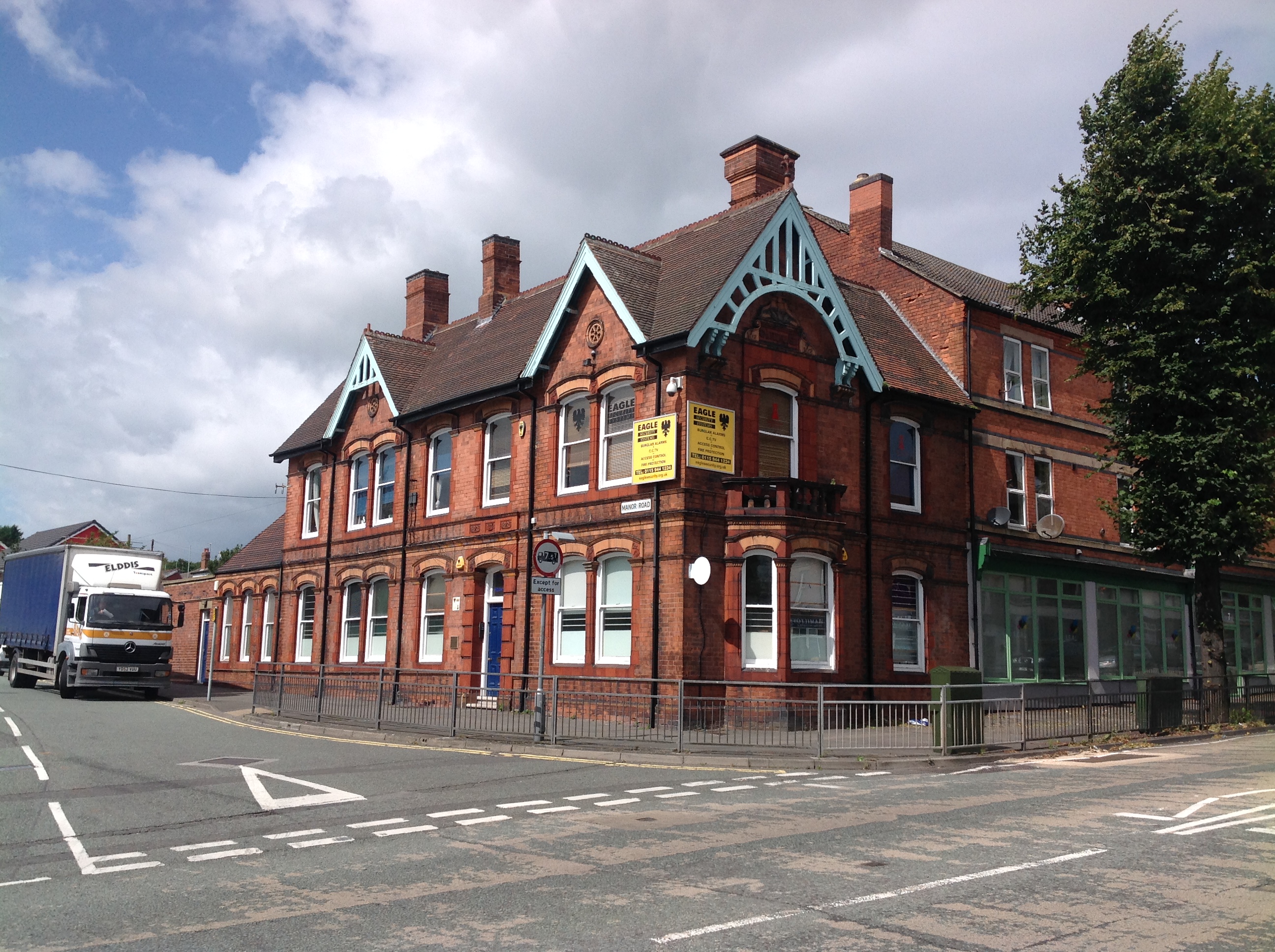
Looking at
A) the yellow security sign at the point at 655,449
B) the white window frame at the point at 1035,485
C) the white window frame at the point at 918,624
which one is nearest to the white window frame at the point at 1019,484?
the white window frame at the point at 1035,485

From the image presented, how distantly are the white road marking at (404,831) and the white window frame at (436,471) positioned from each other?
17344mm

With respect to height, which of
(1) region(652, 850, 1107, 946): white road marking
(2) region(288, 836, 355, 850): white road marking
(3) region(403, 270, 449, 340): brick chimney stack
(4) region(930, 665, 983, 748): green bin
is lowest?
(2) region(288, 836, 355, 850): white road marking

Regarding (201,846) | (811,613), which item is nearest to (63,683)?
(811,613)

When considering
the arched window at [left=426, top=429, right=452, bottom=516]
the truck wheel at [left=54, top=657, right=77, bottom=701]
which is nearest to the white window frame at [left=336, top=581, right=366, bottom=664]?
the arched window at [left=426, top=429, right=452, bottom=516]

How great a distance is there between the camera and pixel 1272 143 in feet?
72.1

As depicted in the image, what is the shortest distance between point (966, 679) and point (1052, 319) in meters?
13.5

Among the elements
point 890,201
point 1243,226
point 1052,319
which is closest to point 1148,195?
point 1243,226

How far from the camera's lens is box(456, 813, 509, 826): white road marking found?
10305mm

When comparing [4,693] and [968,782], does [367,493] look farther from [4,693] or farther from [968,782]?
[968,782]

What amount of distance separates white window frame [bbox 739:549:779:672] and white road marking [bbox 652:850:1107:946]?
1173 centimetres

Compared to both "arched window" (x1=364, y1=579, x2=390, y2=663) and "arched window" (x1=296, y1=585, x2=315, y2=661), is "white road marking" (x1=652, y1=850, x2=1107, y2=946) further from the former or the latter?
"arched window" (x1=296, y1=585, x2=315, y2=661)

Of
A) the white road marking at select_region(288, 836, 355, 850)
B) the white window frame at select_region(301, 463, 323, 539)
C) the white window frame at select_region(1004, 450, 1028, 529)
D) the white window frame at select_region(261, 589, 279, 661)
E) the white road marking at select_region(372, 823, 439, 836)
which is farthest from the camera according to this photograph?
the white window frame at select_region(261, 589, 279, 661)

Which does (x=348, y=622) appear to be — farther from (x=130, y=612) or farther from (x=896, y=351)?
(x=896, y=351)

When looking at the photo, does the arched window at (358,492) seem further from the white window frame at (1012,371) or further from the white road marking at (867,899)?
the white road marking at (867,899)
